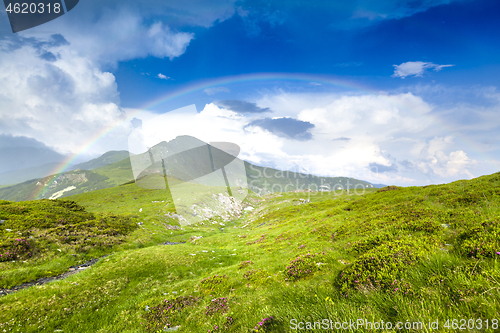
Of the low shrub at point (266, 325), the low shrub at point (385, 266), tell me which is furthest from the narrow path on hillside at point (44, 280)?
the low shrub at point (385, 266)

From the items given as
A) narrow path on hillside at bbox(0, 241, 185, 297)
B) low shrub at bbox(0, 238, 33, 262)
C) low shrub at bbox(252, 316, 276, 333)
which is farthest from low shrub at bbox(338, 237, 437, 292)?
low shrub at bbox(0, 238, 33, 262)

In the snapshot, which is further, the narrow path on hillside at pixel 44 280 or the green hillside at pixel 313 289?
the narrow path on hillside at pixel 44 280

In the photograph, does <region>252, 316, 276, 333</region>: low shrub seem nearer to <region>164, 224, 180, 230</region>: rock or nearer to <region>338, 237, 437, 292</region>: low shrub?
<region>338, 237, 437, 292</region>: low shrub

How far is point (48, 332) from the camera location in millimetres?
8391

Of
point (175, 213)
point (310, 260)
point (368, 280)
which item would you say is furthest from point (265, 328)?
point (175, 213)

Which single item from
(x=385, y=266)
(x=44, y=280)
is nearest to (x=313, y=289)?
(x=385, y=266)

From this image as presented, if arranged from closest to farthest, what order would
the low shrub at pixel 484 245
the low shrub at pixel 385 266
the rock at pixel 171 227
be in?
1. the low shrub at pixel 484 245
2. the low shrub at pixel 385 266
3. the rock at pixel 171 227

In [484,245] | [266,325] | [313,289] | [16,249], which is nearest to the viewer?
[266,325]

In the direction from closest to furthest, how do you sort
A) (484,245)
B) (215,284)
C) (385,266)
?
(484,245)
(385,266)
(215,284)

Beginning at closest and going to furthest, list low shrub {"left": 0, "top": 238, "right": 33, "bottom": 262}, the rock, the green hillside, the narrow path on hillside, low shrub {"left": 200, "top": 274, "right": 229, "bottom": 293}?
the green hillside, low shrub {"left": 200, "top": 274, "right": 229, "bottom": 293}, the narrow path on hillside, low shrub {"left": 0, "top": 238, "right": 33, "bottom": 262}, the rock

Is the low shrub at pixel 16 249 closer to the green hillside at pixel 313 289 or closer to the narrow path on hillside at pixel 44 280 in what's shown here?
the green hillside at pixel 313 289

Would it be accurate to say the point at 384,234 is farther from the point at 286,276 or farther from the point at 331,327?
the point at 331,327

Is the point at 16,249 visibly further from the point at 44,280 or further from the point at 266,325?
the point at 266,325

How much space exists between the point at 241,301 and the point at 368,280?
18.9 feet
